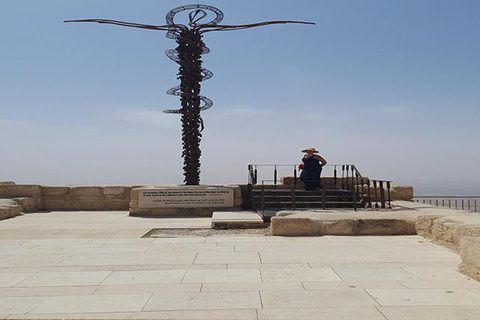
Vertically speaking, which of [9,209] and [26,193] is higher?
[26,193]

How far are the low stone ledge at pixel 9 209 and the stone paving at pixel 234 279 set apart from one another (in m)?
4.09

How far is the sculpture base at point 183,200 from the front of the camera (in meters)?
12.0

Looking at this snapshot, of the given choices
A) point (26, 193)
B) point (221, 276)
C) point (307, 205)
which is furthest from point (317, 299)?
point (26, 193)

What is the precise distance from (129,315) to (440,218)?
5.66m

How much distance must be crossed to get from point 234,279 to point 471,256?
105 inches

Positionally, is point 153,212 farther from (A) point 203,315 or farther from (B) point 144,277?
(A) point 203,315

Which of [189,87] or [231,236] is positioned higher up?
[189,87]

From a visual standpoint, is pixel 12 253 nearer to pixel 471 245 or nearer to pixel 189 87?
pixel 471 245

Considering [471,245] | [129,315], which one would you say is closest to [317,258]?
[471,245]

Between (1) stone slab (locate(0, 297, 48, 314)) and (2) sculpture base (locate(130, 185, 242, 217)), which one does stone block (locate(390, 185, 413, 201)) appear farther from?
(1) stone slab (locate(0, 297, 48, 314))

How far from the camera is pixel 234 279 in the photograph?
4.61m

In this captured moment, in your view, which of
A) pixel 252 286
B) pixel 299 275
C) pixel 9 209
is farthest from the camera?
pixel 9 209

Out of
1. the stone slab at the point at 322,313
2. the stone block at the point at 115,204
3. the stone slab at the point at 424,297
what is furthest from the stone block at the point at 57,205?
the stone slab at the point at 424,297

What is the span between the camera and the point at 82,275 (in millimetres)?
4859
